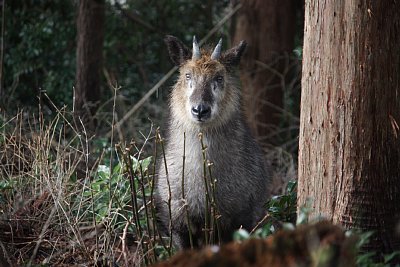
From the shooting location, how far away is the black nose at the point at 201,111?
6445 mm

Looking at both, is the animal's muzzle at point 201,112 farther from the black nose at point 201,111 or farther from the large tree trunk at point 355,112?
the large tree trunk at point 355,112

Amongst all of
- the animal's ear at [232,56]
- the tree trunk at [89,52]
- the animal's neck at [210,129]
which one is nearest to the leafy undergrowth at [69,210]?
the animal's neck at [210,129]

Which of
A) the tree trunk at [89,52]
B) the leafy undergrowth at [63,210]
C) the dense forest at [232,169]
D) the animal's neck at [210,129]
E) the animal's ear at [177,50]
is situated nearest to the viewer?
the dense forest at [232,169]

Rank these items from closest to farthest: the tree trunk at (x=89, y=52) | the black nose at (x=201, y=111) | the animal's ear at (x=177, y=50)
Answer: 1. the black nose at (x=201, y=111)
2. the animal's ear at (x=177, y=50)
3. the tree trunk at (x=89, y=52)

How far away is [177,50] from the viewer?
7.04 metres

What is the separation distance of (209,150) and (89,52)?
3.99 meters

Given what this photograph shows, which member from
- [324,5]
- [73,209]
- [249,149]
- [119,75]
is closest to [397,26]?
[324,5]

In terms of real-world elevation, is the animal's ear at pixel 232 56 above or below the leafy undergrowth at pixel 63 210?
above

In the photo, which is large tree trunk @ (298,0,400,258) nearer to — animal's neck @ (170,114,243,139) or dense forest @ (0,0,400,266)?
dense forest @ (0,0,400,266)

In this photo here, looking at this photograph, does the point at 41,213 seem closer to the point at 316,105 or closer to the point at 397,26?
the point at 316,105

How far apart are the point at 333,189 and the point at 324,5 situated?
1254mm

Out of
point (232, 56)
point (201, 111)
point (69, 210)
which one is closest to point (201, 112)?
point (201, 111)

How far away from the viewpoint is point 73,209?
253 inches

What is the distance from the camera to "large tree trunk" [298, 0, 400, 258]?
518 centimetres
